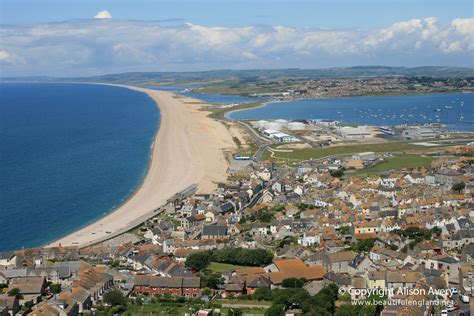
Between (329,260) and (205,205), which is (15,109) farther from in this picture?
(329,260)

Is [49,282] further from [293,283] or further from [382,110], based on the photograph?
[382,110]

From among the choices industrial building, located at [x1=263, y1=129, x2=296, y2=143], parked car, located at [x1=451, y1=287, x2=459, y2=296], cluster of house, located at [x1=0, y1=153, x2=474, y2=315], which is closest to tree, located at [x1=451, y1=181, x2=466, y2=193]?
cluster of house, located at [x1=0, y1=153, x2=474, y2=315]

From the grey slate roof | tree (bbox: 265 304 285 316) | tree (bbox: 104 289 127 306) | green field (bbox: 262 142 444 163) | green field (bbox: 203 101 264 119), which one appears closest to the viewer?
tree (bbox: 265 304 285 316)

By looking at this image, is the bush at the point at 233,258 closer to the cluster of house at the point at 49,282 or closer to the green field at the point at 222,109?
the cluster of house at the point at 49,282

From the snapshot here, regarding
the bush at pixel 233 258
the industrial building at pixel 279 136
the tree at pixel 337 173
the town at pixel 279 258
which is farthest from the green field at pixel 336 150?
the bush at pixel 233 258

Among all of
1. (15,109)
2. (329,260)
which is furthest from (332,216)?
(15,109)

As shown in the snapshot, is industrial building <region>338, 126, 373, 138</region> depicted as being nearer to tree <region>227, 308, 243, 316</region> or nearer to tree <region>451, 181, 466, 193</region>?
tree <region>451, 181, 466, 193</region>
